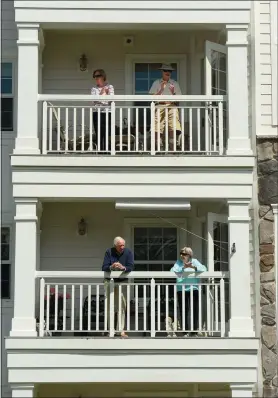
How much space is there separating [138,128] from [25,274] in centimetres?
317

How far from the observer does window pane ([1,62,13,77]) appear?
2091cm

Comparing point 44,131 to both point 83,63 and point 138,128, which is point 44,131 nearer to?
point 138,128

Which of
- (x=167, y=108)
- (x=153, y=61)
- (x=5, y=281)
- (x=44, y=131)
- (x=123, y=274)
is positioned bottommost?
(x=5, y=281)

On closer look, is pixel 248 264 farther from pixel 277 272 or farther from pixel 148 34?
pixel 148 34

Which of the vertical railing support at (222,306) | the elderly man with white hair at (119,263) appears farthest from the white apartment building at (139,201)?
the elderly man with white hair at (119,263)

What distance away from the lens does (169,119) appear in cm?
1969

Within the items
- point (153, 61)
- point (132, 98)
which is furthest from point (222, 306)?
point (153, 61)

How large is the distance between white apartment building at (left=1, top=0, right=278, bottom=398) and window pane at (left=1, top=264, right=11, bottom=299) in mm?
19

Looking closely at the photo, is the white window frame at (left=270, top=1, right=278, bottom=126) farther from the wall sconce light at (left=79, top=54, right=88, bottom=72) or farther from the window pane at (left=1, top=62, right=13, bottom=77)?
the window pane at (left=1, top=62, right=13, bottom=77)

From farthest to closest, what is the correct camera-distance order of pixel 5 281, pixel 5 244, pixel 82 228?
pixel 82 228 < pixel 5 244 < pixel 5 281

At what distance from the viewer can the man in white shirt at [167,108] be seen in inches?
763

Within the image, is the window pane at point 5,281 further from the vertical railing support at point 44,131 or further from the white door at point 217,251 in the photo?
the white door at point 217,251

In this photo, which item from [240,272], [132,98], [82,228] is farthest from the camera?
[82,228]

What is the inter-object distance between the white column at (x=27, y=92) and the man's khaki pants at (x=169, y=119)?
2040 mm
